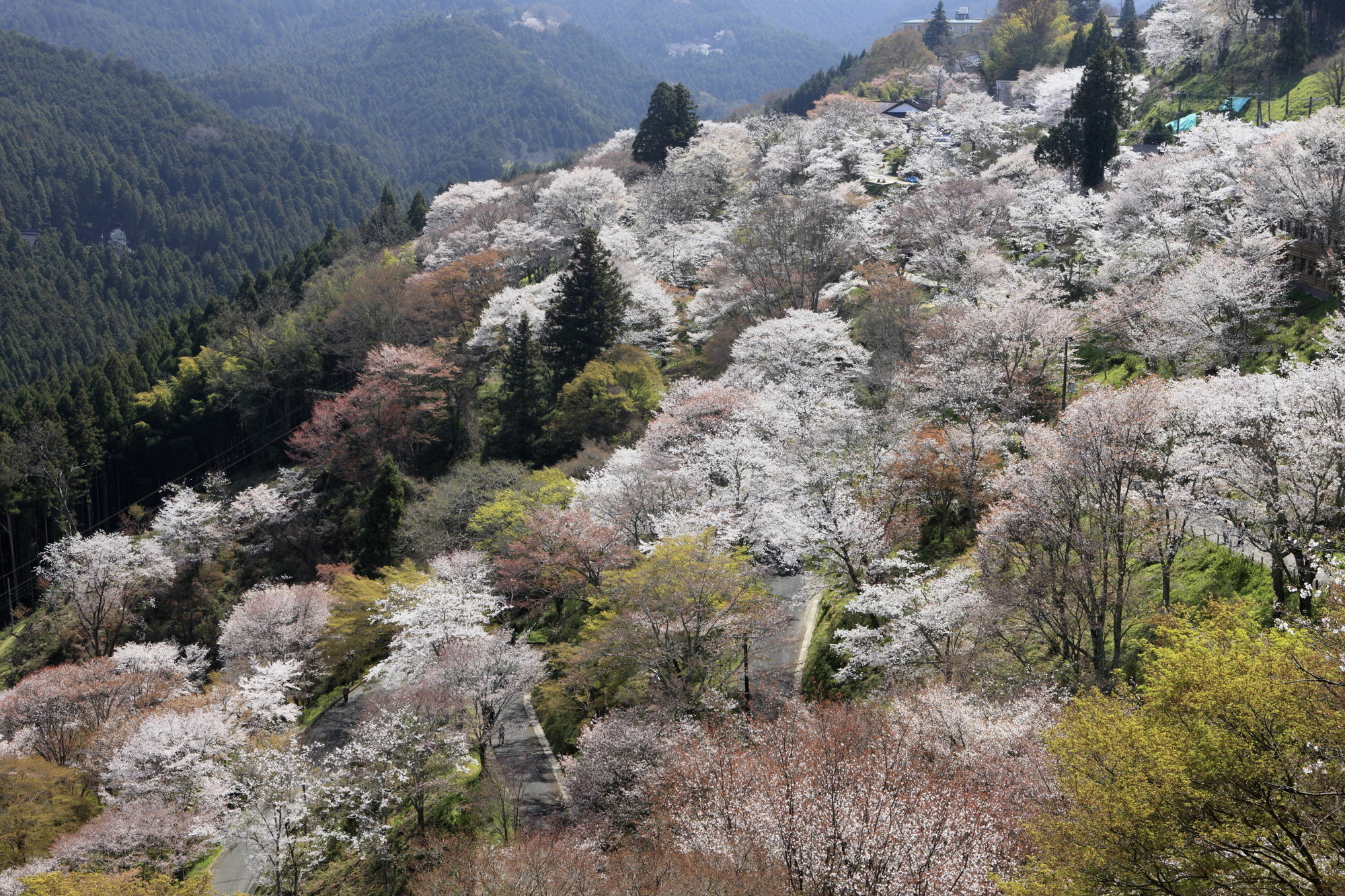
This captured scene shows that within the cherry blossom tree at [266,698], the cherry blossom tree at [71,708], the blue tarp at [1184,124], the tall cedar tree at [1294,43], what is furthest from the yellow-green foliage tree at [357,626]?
the tall cedar tree at [1294,43]

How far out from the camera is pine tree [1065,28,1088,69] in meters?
71.9

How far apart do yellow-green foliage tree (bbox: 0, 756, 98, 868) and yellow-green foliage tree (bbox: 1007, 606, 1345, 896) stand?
82.6 ft

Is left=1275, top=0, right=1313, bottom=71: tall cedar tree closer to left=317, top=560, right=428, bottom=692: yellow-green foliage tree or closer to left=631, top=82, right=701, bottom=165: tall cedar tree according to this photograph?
left=631, top=82, right=701, bottom=165: tall cedar tree

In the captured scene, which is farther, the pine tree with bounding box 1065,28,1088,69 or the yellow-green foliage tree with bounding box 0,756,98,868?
the pine tree with bounding box 1065,28,1088,69

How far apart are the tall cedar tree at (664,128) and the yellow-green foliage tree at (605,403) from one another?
41937 mm

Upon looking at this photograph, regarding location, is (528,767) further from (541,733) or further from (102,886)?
(102,886)

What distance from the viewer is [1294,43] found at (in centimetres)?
5572

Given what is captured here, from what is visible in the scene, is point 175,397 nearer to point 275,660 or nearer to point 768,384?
point 275,660

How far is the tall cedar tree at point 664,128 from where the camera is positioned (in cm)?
7625

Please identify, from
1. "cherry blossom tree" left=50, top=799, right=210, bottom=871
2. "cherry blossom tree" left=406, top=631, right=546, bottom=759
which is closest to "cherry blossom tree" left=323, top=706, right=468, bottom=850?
"cherry blossom tree" left=406, top=631, right=546, bottom=759

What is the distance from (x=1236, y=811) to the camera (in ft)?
33.2

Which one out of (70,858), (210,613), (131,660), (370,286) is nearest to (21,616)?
(210,613)

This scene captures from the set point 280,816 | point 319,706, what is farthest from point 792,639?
point 319,706

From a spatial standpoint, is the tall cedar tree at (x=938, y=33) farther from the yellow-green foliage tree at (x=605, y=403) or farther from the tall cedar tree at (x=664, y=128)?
the yellow-green foliage tree at (x=605, y=403)
